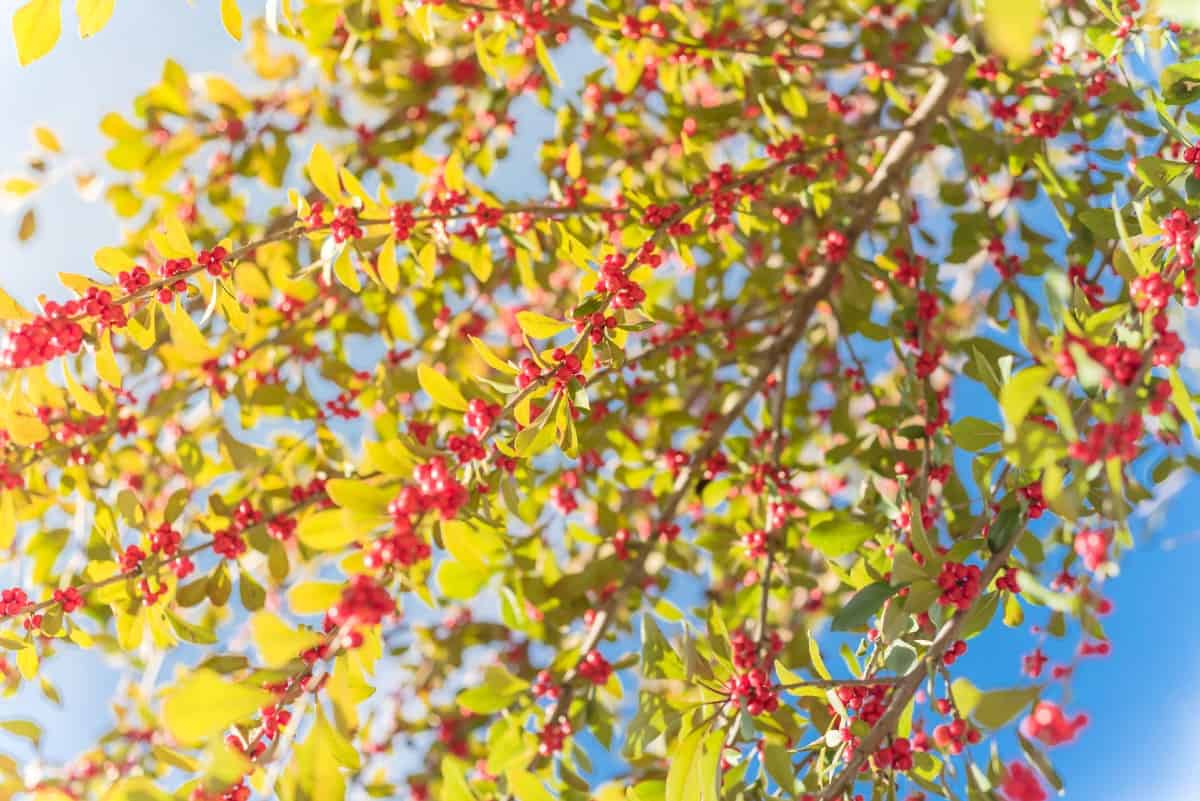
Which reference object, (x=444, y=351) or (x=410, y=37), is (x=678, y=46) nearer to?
(x=444, y=351)

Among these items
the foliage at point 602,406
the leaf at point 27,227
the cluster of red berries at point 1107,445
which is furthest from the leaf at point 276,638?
the leaf at point 27,227

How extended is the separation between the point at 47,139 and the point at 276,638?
2.59m

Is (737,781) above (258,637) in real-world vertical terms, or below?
below

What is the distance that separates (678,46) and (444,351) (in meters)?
1.13

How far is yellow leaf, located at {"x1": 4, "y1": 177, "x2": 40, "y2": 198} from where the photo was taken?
2605 mm

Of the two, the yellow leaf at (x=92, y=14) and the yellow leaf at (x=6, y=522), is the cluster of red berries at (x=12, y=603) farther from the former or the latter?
the yellow leaf at (x=92, y=14)

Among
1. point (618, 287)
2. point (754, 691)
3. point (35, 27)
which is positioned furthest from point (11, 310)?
point (754, 691)

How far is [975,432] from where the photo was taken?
1.33m

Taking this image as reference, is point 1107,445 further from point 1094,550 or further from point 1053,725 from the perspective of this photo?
point 1053,725

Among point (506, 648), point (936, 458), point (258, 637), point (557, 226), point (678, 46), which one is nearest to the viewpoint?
→ point (258, 637)

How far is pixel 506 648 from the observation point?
351 cm

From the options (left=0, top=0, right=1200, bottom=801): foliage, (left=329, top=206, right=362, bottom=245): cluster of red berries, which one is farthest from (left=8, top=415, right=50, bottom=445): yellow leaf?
(left=329, top=206, right=362, bottom=245): cluster of red berries

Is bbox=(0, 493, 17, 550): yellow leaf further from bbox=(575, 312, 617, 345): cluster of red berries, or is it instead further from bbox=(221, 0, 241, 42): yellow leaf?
bbox=(575, 312, 617, 345): cluster of red berries

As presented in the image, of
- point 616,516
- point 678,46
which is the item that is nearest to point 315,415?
point 616,516
